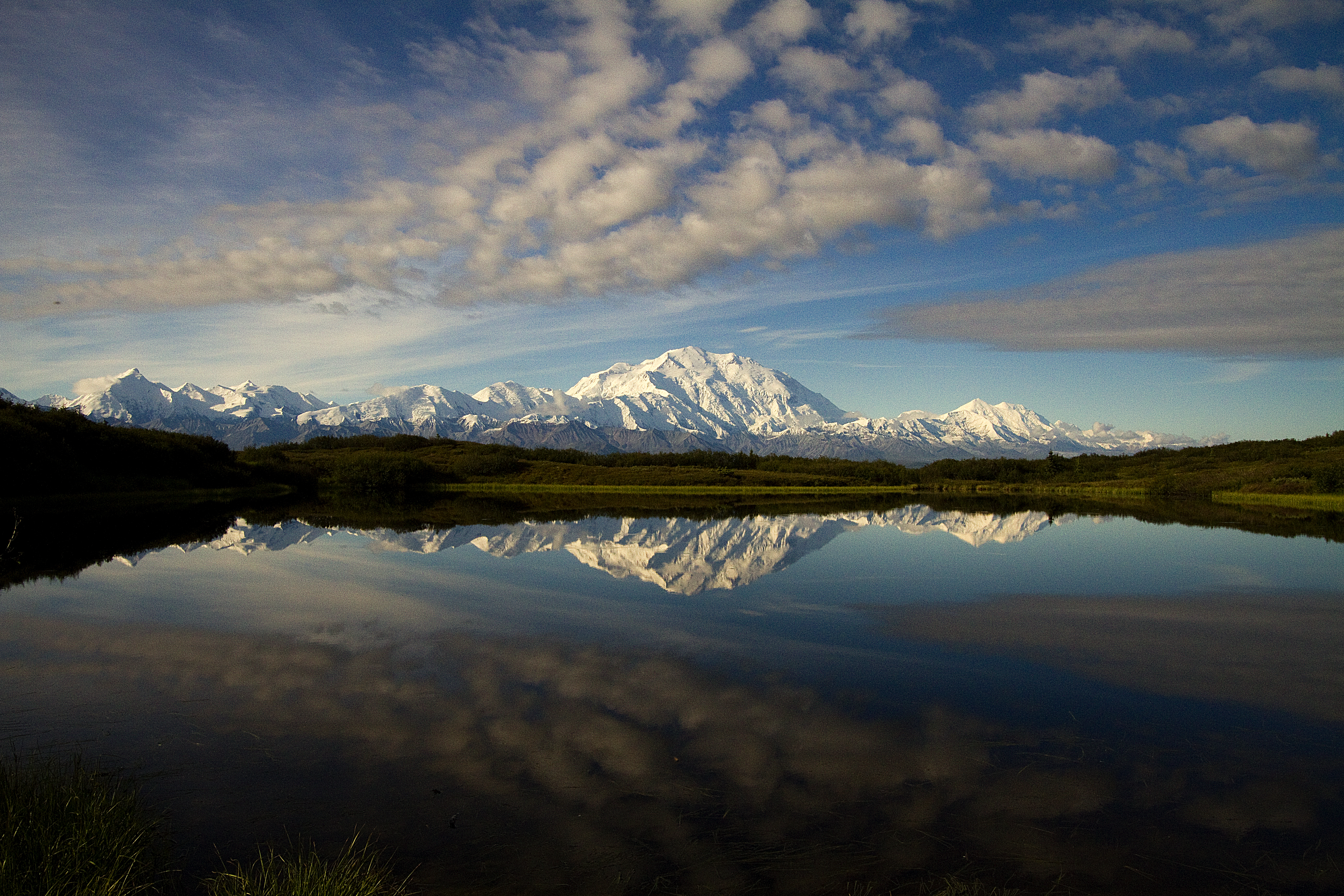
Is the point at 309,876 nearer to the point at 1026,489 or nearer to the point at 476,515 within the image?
the point at 476,515

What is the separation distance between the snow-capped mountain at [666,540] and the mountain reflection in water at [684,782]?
12.7 metres

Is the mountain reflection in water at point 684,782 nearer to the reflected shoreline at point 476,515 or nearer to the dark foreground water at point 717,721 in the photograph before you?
the dark foreground water at point 717,721

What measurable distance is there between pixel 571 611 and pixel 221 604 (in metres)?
10.5

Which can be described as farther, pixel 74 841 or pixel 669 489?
pixel 669 489

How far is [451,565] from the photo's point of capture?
31891mm

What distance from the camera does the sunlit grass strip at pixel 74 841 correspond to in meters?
6.86

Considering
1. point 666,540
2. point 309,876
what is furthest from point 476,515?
point 309,876

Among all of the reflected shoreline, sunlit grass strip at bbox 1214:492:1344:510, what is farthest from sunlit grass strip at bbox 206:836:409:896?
sunlit grass strip at bbox 1214:492:1344:510

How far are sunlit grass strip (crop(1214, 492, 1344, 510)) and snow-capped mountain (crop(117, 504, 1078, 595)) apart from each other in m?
44.6

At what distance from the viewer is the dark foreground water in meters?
8.44

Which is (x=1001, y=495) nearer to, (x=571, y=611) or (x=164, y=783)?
(x=571, y=611)

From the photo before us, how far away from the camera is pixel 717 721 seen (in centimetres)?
1246

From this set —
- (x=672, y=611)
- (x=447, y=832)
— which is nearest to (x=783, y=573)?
(x=672, y=611)

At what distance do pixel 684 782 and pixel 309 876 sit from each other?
472 cm
